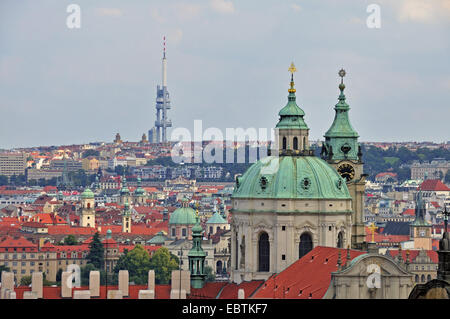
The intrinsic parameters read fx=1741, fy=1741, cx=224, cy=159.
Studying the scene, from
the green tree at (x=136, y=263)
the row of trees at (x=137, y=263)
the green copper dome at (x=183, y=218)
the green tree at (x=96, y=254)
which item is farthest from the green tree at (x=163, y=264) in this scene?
the green copper dome at (x=183, y=218)

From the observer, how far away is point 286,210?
51781 millimetres

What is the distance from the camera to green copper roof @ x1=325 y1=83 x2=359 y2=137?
188ft

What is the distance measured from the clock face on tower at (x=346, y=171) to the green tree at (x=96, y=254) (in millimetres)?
42743

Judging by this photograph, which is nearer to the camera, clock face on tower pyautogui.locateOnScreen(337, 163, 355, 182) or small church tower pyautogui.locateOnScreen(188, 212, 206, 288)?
small church tower pyautogui.locateOnScreen(188, 212, 206, 288)

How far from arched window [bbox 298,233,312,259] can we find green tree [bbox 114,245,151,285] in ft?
125

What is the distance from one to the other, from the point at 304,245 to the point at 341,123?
7.00 m

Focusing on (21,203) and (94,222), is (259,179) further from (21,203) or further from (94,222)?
(21,203)

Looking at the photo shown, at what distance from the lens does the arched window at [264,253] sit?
5194 centimetres

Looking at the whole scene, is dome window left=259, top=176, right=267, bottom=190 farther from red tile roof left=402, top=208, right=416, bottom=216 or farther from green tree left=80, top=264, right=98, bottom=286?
red tile roof left=402, top=208, right=416, bottom=216

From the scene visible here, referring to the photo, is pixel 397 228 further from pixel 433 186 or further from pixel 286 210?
pixel 286 210

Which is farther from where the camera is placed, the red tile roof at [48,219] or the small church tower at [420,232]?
the red tile roof at [48,219]

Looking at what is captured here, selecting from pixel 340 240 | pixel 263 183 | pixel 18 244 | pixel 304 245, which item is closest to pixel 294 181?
pixel 263 183

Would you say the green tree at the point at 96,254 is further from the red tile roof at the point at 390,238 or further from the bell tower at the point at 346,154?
the bell tower at the point at 346,154

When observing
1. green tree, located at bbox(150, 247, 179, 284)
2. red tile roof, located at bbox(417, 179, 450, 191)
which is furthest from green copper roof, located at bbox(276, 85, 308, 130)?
red tile roof, located at bbox(417, 179, 450, 191)
